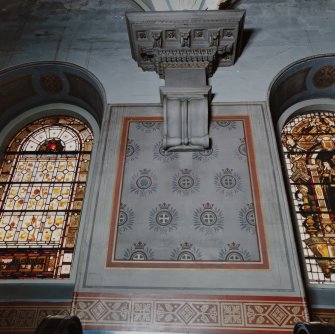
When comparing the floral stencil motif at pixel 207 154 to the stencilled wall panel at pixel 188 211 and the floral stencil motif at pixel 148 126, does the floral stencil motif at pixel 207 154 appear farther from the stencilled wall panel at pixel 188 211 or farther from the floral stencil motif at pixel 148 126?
the floral stencil motif at pixel 148 126

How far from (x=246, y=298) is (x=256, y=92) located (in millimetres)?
2377

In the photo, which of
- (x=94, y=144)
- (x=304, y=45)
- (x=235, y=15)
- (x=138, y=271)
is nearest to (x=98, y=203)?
(x=138, y=271)

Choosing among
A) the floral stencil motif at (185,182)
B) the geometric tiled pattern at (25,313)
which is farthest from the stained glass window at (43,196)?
the floral stencil motif at (185,182)

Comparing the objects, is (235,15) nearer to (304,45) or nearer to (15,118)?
(304,45)

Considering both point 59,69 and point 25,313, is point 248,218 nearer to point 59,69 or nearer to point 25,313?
point 25,313

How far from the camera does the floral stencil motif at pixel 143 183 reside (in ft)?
12.4

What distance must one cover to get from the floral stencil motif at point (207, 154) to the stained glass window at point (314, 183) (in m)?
1.08

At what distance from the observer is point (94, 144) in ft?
15.7

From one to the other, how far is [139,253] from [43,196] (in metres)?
1.66

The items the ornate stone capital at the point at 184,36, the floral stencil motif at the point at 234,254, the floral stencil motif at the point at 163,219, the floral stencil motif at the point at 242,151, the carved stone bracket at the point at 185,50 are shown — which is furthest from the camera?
the ornate stone capital at the point at 184,36

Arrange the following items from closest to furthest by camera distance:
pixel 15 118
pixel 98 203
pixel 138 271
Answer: pixel 138 271 → pixel 98 203 → pixel 15 118

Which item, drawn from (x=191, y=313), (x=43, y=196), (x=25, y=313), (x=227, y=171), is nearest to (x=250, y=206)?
(x=227, y=171)

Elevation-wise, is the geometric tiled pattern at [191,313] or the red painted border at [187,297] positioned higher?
the red painted border at [187,297]

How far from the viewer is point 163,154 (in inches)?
159
